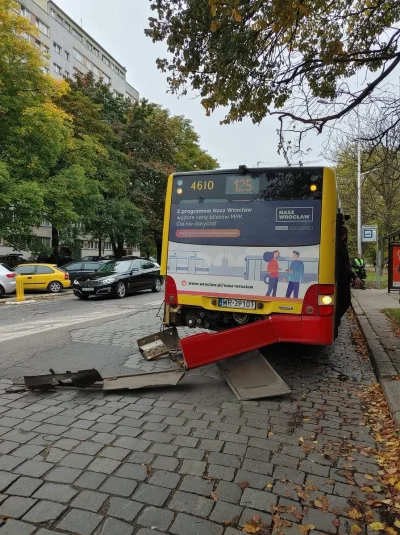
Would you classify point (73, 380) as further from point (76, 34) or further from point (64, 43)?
point (76, 34)

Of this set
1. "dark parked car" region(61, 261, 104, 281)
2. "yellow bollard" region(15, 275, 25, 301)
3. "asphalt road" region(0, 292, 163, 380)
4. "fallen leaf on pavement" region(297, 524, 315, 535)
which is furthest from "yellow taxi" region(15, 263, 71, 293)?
"fallen leaf on pavement" region(297, 524, 315, 535)

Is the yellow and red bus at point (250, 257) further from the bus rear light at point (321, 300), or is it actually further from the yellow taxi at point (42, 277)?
the yellow taxi at point (42, 277)

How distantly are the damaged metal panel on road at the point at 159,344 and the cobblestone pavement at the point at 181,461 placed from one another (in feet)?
3.90

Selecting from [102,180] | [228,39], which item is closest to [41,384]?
[228,39]

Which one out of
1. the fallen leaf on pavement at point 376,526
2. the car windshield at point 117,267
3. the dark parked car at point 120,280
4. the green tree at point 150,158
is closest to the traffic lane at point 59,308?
the dark parked car at point 120,280

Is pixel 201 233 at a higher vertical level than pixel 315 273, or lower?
higher

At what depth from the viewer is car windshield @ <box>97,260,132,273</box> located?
17312mm

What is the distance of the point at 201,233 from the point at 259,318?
1.49 m

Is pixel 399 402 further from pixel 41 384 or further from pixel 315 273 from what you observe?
pixel 41 384

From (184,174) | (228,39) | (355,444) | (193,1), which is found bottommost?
(355,444)

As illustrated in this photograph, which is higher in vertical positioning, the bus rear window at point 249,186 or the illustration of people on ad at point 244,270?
the bus rear window at point 249,186

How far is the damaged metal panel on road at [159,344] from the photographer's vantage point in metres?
6.48

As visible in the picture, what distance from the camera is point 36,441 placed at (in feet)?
11.9

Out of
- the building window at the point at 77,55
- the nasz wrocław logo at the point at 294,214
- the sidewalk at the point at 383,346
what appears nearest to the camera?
the sidewalk at the point at 383,346
